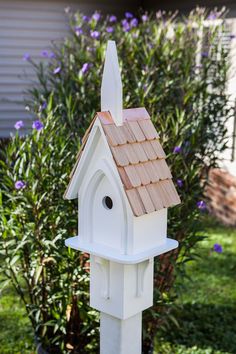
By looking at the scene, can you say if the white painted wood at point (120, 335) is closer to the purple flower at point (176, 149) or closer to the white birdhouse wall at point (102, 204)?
the white birdhouse wall at point (102, 204)

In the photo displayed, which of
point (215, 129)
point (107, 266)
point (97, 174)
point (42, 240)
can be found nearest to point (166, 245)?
point (107, 266)

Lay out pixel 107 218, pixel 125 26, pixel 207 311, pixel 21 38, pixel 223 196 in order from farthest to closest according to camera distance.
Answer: pixel 21 38 → pixel 223 196 → pixel 125 26 → pixel 207 311 → pixel 107 218

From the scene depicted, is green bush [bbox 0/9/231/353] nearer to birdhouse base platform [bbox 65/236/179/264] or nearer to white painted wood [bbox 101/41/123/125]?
birdhouse base platform [bbox 65/236/179/264]

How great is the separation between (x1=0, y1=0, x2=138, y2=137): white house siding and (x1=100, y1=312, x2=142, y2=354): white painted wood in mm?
5506

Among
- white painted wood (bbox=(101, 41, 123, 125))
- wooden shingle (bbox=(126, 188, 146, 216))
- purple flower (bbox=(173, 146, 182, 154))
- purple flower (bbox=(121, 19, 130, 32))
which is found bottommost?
purple flower (bbox=(173, 146, 182, 154))

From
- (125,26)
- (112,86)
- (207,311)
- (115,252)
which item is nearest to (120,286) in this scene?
(115,252)

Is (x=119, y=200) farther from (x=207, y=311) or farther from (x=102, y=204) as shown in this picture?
(x=207, y=311)

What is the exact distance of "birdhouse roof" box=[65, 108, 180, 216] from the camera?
1549 mm

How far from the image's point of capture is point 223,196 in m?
6.48

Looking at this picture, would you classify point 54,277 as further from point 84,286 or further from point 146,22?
point 146,22

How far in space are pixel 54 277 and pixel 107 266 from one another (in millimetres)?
1449

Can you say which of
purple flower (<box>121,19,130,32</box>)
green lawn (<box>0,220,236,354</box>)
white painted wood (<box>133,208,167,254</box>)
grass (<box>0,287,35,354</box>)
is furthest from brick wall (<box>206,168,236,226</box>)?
white painted wood (<box>133,208,167,254</box>)

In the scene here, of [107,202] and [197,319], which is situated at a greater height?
[107,202]

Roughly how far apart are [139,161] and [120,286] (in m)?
0.39
